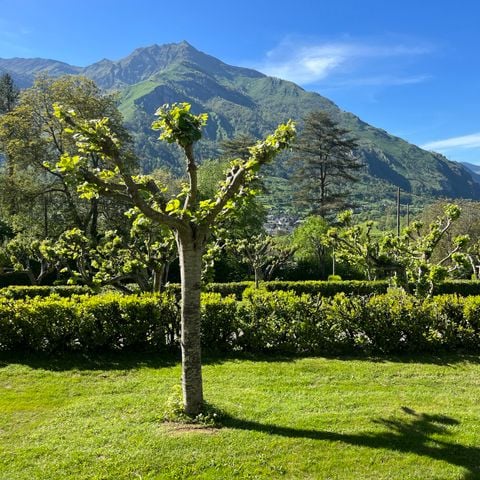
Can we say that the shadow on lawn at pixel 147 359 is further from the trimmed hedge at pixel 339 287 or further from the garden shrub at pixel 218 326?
the trimmed hedge at pixel 339 287

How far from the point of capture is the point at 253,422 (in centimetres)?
597

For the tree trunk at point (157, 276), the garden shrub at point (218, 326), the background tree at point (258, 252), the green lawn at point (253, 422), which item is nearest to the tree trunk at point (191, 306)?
the green lawn at point (253, 422)

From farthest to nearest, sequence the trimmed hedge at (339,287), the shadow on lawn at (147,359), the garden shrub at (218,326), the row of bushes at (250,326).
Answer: the trimmed hedge at (339,287) < the garden shrub at (218,326) < the row of bushes at (250,326) < the shadow on lawn at (147,359)

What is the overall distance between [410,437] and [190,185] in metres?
4.06

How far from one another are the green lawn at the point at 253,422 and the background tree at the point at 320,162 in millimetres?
37712

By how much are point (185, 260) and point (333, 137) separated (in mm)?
45987

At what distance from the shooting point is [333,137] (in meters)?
49.2

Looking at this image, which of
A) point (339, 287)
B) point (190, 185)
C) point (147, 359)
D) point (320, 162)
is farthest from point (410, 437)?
point (320, 162)

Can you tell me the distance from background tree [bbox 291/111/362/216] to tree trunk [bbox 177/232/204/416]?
39926 mm

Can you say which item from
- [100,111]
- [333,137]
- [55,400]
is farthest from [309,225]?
[55,400]

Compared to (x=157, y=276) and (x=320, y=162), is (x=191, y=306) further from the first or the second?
(x=320, y=162)

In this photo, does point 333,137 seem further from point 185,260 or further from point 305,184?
point 185,260

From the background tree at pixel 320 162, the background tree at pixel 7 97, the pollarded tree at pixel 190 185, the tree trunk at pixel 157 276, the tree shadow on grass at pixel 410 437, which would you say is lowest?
the tree shadow on grass at pixel 410 437

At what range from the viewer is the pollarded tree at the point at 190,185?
5445 mm
